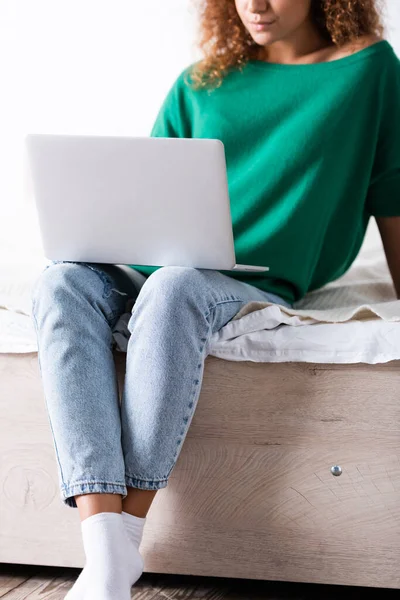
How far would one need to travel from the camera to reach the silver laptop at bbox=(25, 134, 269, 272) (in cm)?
110

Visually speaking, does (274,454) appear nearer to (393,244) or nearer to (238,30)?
(393,244)

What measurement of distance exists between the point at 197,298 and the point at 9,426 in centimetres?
36

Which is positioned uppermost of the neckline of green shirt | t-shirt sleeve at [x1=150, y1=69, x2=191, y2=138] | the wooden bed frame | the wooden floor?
the neckline of green shirt

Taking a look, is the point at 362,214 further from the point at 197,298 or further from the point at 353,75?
the point at 197,298

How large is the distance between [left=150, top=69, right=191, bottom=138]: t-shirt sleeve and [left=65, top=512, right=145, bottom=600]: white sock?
75 centimetres

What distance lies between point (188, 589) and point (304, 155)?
2.30 ft

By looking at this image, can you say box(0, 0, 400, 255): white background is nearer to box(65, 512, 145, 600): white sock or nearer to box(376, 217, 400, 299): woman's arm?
box(376, 217, 400, 299): woman's arm

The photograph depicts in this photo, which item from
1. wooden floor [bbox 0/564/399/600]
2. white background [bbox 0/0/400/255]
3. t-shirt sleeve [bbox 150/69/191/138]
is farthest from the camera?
white background [bbox 0/0/400/255]

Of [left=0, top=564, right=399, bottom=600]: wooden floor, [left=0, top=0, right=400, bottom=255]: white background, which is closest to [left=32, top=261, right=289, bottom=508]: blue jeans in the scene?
[left=0, top=564, right=399, bottom=600]: wooden floor

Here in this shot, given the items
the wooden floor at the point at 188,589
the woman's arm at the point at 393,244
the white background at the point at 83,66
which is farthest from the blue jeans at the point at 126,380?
the white background at the point at 83,66

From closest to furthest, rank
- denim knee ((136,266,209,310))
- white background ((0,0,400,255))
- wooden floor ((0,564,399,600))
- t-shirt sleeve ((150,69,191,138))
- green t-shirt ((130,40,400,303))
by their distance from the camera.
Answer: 1. denim knee ((136,266,209,310))
2. wooden floor ((0,564,399,600))
3. green t-shirt ((130,40,400,303))
4. t-shirt sleeve ((150,69,191,138))
5. white background ((0,0,400,255))

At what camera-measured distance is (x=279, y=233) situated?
1.40m

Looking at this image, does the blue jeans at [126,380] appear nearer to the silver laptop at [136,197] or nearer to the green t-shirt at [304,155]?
the silver laptop at [136,197]

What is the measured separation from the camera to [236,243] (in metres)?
1.42
